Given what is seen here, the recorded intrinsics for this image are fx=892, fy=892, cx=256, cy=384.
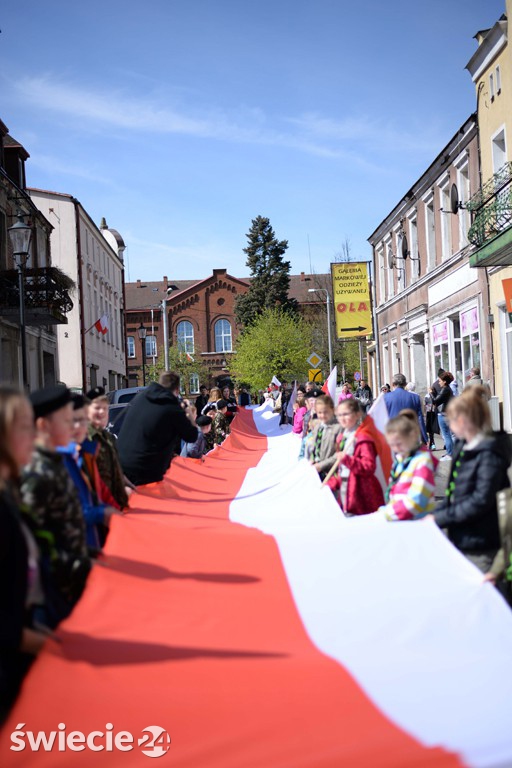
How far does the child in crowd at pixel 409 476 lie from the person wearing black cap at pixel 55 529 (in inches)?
94.0

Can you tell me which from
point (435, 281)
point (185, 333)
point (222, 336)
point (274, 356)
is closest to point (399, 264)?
point (435, 281)

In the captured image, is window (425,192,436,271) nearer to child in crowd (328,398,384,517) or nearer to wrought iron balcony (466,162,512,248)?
wrought iron balcony (466,162,512,248)

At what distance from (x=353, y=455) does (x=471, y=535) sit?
2.70 m

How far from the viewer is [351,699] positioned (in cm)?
358

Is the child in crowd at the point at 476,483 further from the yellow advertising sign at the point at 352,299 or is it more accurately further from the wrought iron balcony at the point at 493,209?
the yellow advertising sign at the point at 352,299

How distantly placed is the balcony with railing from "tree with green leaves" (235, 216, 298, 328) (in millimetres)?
61959

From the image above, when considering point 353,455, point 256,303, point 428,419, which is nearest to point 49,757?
point 353,455

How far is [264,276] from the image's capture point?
293ft

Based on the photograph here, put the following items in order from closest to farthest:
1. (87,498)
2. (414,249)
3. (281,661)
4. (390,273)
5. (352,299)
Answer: (281,661) → (87,498) → (414,249) → (352,299) → (390,273)

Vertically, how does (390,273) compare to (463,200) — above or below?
below

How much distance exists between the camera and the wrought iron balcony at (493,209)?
2272 centimetres

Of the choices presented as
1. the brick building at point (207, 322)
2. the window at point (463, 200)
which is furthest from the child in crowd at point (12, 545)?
the brick building at point (207, 322)

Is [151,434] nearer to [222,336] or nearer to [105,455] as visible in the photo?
[105,455]

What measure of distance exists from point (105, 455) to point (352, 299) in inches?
1257
